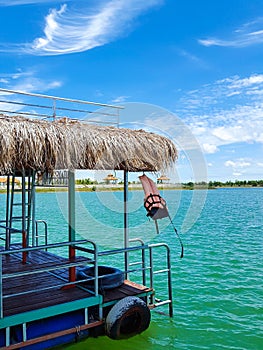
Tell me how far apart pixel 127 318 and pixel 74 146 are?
2.24 metres

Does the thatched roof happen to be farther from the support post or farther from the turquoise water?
the turquoise water

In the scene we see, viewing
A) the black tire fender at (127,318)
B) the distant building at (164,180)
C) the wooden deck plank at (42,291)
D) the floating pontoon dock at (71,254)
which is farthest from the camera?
the distant building at (164,180)

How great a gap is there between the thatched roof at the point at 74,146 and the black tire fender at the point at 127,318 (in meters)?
1.78

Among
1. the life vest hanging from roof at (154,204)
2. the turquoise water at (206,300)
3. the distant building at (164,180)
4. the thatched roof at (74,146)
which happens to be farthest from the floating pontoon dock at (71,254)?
the life vest hanging from roof at (154,204)

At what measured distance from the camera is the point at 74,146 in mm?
4293

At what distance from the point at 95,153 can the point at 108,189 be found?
2235 millimetres

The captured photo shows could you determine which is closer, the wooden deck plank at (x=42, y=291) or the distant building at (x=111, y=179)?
the wooden deck plank at (x=42, y=291)

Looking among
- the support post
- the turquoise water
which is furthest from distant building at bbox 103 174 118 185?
the support post

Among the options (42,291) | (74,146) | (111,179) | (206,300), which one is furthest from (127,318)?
(206,300)

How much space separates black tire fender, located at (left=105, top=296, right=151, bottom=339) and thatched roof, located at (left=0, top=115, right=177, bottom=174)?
1.78 m

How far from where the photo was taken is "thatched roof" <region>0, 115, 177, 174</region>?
13.1 feet

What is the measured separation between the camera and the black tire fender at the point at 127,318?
14.0 ft

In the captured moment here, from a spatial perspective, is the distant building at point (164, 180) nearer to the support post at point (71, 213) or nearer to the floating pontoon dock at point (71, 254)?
the floating pontoon dock at point (71, 254)

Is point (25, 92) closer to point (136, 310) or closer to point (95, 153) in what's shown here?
point (95, 153)
